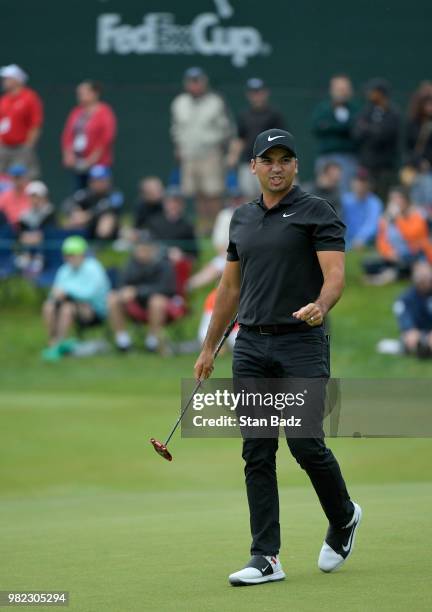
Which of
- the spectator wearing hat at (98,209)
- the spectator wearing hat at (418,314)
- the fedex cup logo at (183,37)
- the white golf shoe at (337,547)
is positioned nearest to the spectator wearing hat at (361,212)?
the spectator wearing hat at (418,314)

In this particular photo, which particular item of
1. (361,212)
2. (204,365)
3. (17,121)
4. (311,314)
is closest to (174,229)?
(361,212)

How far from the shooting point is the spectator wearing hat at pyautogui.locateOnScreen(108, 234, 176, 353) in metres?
19.1

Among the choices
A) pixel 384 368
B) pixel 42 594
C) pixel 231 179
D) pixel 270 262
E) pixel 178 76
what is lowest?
pixel 42 594

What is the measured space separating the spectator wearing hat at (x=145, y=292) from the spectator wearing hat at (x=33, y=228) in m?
2.02

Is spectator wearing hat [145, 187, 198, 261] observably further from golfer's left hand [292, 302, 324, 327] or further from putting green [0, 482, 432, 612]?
golfer's left hand [292, 302, 324, 327]

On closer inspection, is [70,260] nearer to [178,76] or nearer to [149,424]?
[149,424]

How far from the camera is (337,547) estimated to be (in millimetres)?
7062

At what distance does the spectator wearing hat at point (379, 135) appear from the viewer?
21.5 meters

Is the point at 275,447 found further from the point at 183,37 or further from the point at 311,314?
the point at 183,37

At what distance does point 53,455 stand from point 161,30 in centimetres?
1193

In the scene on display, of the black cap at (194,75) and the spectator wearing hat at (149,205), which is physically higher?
the black cap at (194,75)

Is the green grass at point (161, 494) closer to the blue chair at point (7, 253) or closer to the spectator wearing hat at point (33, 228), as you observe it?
the blue chair at point (7, 253)

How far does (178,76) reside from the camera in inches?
969

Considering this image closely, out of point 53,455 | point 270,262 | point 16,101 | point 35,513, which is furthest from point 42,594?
point 16,101
